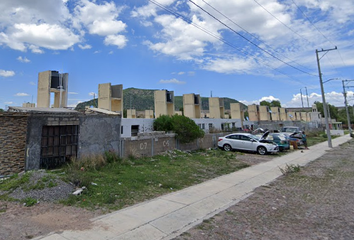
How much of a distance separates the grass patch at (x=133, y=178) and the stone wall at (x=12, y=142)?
1847 millimetres

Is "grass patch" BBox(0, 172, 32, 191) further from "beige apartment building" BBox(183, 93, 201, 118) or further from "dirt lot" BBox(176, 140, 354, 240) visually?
"beige apartment building" BBox(183, 93, 201, 118)

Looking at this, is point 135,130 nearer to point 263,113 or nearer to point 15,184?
point 15,184

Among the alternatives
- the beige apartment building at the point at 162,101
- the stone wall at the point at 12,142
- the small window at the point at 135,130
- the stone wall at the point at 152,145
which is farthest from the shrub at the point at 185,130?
the beige apartment building at the point at 162,101

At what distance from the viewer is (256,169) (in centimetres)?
1140

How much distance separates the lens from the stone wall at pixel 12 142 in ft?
26.0

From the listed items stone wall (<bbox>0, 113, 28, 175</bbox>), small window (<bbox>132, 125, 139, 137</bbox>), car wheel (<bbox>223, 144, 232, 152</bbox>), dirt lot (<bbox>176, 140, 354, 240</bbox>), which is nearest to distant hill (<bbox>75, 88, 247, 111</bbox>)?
small window (<bbox>132, 125, 139, 137</bbox>)

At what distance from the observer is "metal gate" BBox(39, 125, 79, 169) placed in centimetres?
899

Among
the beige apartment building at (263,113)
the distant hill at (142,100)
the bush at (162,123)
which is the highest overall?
the distant hill at (142,100)

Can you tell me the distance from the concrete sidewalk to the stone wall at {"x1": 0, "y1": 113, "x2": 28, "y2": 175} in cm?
546

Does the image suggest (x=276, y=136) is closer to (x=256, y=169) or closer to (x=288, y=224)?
(x=256, y=169)

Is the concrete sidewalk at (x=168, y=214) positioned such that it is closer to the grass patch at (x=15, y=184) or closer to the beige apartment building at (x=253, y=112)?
the grass patch at (x=15, y=184)

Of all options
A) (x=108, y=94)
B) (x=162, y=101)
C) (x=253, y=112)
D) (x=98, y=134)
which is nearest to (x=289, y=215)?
(x=98, y=134)

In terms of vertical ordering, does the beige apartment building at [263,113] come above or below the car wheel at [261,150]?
above

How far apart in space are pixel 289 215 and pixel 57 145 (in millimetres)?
9253
